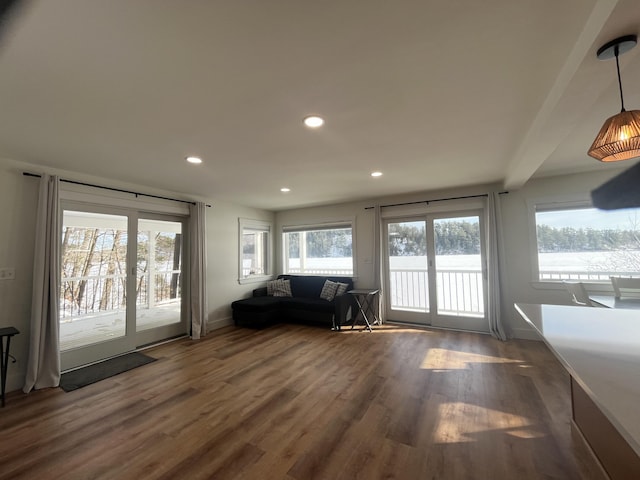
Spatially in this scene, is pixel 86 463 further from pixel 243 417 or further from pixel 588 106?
pixel 588 106

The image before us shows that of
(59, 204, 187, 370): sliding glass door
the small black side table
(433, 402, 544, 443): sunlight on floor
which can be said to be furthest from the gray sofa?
the small black side table

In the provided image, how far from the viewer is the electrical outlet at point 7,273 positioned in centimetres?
277

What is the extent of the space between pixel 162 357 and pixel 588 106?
189 inches

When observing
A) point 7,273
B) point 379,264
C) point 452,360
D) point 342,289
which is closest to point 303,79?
point 452,360

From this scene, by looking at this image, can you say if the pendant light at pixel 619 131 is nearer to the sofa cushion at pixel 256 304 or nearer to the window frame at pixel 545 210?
the window frame at pixel 545 210

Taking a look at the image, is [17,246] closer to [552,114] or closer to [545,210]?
[552,114]

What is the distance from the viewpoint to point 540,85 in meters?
1.72

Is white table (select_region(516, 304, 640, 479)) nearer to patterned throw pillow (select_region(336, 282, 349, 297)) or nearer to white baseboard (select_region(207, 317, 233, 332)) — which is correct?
patterned throw pillow (select_region(336, 282, 349, 297))

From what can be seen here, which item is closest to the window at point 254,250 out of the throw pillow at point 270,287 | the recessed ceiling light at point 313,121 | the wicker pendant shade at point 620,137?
the throw pillow at point 270,287

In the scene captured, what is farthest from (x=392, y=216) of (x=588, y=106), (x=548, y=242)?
(x=588, y=106)

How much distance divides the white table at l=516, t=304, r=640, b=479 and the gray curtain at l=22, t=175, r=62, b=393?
13.9 feet

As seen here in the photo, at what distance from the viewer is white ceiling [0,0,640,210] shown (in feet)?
3.92

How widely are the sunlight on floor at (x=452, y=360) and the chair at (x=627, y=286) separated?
1.29 metres

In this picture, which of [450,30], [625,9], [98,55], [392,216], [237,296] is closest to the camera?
[625,9]
